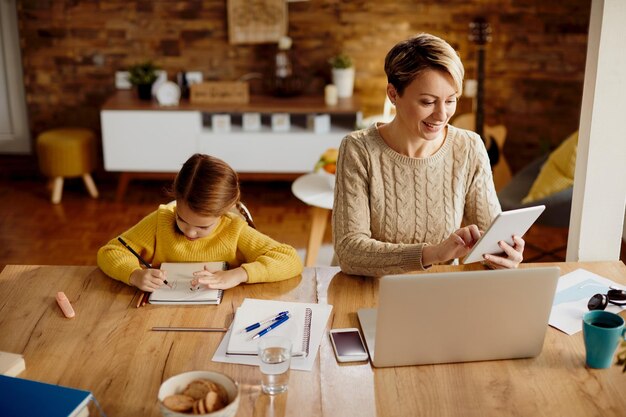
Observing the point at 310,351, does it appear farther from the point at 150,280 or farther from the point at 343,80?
the point at 343,80

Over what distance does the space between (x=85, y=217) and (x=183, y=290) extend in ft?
9.84

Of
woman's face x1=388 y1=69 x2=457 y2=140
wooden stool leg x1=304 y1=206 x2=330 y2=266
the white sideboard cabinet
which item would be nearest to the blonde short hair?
woman's face x1=388 y1=69 x2=457 y2=140

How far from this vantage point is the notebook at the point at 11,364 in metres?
1.60

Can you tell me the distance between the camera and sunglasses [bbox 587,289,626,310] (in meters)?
1.86

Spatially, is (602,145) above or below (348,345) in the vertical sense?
above

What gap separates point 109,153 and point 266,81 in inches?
43.7

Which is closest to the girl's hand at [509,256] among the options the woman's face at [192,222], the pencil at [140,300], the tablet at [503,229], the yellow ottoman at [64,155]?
the tablet at [503,229]

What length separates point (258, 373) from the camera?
5.28 feet

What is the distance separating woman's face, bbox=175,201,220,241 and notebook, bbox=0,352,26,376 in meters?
0.55

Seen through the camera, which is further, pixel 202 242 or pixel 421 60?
pixel 202 242

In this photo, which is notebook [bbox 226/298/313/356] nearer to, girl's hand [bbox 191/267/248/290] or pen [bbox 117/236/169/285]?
girl's hand [bbox 191/267/248/290]

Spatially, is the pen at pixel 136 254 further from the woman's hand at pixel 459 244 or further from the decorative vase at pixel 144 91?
the decorative vase at pixel 144 91

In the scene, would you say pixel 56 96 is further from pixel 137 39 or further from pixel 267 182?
pixel 267 182

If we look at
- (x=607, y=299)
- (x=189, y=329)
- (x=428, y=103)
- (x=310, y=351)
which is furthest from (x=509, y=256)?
(x=189, y=329)
